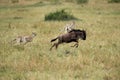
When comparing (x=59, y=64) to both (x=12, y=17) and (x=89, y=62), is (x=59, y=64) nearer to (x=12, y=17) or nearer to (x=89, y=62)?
(x=89, y=62)

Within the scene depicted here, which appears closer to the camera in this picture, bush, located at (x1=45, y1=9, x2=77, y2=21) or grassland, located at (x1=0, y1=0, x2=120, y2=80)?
grassland, located at (x1=0, y1=0, x2=120, y2=80)

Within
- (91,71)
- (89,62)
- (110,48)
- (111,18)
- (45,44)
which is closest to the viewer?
(91,71)

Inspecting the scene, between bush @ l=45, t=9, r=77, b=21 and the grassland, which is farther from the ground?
the grassland

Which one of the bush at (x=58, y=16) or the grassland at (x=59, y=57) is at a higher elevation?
the grassland at (x=59, y=57)

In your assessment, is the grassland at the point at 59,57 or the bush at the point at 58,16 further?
the bush at the point at 58,16

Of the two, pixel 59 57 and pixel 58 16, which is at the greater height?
pixel 59 57

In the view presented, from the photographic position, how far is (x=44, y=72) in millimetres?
9984

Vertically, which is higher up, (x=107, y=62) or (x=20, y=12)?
(x=107, y=62)

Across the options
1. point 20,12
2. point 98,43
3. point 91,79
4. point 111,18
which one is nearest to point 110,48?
point 98,43

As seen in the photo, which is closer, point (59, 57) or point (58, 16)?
point (59, 57)

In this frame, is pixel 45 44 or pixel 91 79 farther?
pixel 45 44

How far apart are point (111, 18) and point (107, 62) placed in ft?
42.5

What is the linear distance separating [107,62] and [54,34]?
624 centimetres

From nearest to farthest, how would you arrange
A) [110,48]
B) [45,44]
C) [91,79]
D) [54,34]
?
[91,79] < [110,48] < [45,44] < [54,34]
